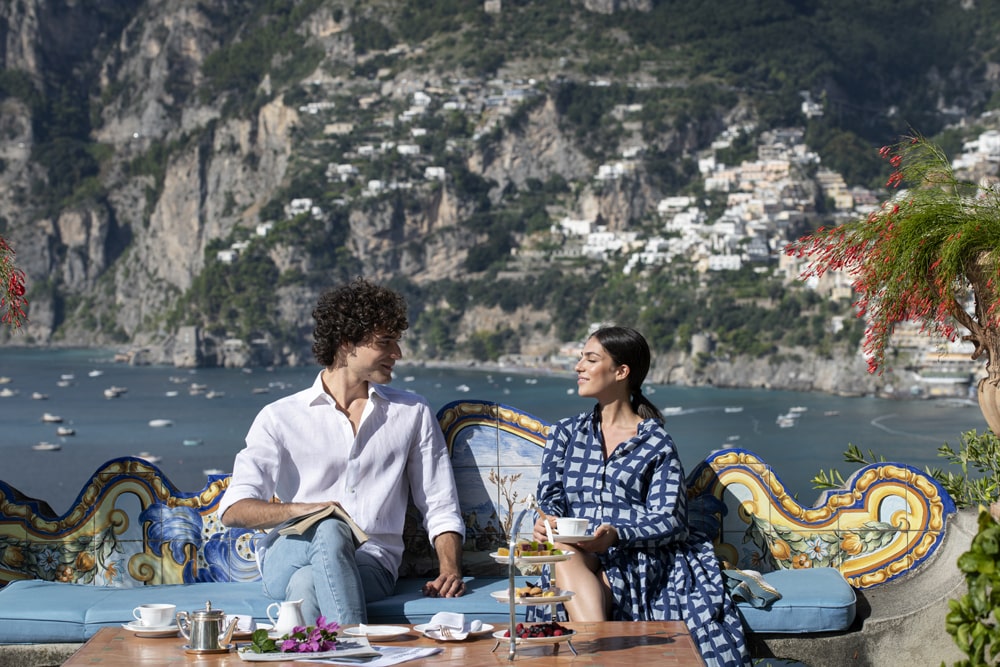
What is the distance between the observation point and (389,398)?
10.9ft

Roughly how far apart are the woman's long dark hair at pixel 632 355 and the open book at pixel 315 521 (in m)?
0.72

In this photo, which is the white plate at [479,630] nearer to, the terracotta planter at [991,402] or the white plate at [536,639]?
the white plate at [536,639]

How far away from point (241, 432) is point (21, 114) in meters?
53.2

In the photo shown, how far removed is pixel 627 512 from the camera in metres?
3.11

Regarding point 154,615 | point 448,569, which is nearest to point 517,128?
point 448,569

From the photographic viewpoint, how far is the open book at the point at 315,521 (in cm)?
299

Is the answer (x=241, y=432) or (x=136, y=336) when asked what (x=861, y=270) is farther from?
(x=136, y=336)

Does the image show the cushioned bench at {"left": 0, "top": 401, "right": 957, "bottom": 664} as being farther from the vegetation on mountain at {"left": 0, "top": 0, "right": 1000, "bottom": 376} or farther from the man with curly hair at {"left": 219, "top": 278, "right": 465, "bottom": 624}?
the vegetation on mountain at {"left": 0, "top": 0, "right": 1000, "bottom": 376}

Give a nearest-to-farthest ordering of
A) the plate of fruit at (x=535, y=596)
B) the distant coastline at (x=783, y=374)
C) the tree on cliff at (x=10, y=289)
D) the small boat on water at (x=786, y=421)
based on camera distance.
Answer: the plate of fruit at (x=535, y=596) < the tree on cliff at (x=10, y=289) < the small boat on water at (x=786, y=421) < the distant coastline at (x=783, y=374)

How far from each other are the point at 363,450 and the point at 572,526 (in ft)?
2.33

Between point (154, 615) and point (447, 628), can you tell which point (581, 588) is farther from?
point (154, 615)

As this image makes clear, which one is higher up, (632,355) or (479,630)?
(632,355)

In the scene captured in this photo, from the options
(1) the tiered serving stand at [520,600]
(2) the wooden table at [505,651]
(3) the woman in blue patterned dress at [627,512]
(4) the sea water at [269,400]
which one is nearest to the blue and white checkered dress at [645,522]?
(3) the woman in blue patterned dress at [627,512]

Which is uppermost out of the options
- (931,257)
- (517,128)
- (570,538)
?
(517,128)
